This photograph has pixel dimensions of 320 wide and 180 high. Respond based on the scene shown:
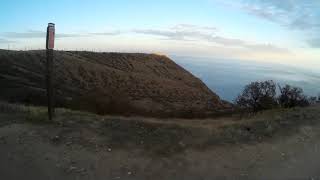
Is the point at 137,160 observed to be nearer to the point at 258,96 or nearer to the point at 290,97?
the point at 290,97

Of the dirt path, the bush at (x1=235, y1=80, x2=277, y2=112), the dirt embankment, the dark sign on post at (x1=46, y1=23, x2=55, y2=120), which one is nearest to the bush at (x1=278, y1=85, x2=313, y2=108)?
the bush at (x1=235, y1=80, x2=277, y2=112)

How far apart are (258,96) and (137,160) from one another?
1406 centimetres

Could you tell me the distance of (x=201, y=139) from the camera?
9578 millimetres

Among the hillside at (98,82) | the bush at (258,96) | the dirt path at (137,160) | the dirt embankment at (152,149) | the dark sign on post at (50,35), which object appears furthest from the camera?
the hillside at (98,82)

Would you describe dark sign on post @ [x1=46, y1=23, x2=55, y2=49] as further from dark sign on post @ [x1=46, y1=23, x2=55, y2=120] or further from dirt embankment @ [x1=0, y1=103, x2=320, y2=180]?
dirt embankment @ [x1=0, y1=103, x2=320, y2=180]

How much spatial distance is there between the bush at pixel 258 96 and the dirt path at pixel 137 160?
10.7 m

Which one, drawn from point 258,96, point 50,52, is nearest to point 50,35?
point 50,52

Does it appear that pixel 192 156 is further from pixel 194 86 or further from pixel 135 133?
pixel 194 86

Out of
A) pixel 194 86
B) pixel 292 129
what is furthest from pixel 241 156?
pixel 194 86

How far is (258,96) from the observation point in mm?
21344

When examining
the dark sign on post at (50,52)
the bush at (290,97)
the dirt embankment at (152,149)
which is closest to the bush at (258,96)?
the bush at (290,97)

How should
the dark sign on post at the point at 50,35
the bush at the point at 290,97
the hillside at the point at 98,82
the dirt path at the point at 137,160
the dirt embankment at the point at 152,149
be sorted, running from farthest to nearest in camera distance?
the hillside at the point at 98,82 → the bush at the point at 290,97 → the dark sign on post at the point at 50,35 → the dirt embankment at the point at 152,149 → the dirt path at the point at 137,160

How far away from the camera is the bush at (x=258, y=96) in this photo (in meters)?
20.5

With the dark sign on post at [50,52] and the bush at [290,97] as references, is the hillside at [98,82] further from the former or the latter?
the dark sign on post at [50,52]
